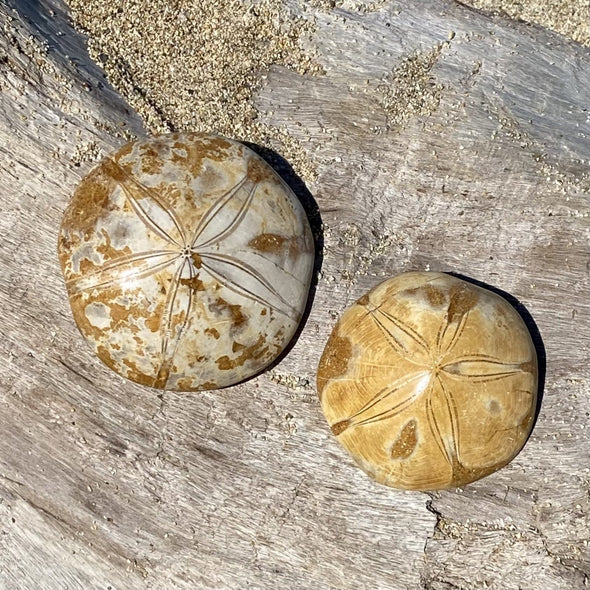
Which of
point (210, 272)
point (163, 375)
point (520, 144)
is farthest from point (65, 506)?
point (520, 144)

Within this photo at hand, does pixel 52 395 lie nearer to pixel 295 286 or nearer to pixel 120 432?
pixel 120 432

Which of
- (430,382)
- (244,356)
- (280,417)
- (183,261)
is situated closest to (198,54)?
(183,261)

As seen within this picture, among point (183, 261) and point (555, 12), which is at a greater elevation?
point (555, 12)

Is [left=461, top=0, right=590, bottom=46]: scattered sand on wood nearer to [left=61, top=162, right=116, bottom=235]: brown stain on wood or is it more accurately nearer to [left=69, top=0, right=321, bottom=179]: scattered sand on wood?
[left=69, top=0, right=321, bottom=179]: scattered sand on wood

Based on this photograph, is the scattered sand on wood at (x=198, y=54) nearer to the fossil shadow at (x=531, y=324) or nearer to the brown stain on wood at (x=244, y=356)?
the brown stain on wood at (x=244, y=356)

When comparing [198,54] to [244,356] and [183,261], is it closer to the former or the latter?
[183,261]

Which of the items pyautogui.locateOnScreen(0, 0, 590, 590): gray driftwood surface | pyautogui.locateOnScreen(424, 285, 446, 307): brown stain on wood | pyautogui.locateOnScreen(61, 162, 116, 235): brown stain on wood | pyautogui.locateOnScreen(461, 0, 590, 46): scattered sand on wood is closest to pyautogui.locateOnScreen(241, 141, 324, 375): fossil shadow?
pyautogui.locateOnScreen(0, 0, 590, 590): gray driftwood surface

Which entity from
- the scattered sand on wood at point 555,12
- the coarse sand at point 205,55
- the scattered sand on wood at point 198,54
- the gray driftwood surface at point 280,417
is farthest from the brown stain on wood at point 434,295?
the scattered sand on wood at point 555,12
